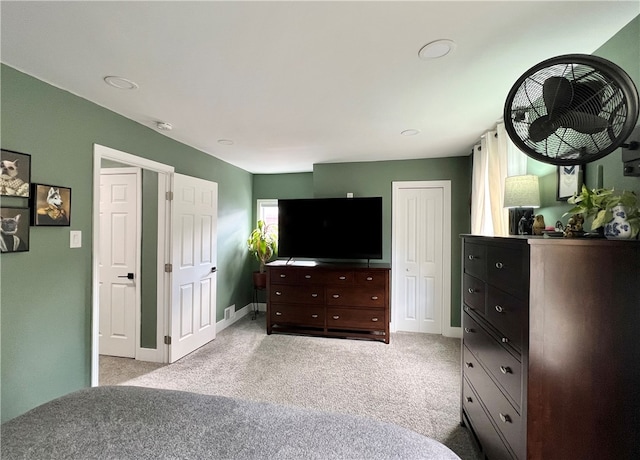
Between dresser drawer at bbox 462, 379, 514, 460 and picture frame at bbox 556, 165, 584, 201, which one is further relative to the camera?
picture frame at bbox 556, 165, 584, 201

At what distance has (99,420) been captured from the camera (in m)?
1.00

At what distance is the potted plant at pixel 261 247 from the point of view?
4414 mm

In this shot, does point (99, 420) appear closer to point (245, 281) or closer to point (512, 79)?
point (512, 79)

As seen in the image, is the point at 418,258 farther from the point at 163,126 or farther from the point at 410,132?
the point at 163,126

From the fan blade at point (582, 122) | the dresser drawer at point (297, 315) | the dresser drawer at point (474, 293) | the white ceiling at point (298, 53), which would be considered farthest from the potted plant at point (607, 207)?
the dresser drawer at point (297, 315)

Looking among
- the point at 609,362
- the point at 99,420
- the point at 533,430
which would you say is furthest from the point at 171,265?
the point at 609,362

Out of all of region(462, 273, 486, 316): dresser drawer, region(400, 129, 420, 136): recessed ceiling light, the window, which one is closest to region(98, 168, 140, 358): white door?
the window

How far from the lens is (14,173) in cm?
166

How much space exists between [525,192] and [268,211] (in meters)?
3.89

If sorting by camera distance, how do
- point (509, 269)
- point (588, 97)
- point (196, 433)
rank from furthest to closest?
1. point (509, 269)
2. point (588, 97)
3. point (196, 433)

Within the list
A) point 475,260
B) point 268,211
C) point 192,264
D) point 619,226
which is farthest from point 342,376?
point 268,211

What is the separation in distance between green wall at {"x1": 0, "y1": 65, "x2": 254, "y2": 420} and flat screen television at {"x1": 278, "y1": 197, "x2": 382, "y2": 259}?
6.72 feet

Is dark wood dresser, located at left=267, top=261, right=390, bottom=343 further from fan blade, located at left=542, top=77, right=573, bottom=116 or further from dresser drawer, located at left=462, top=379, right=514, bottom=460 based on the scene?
fan blade, located at left=542, top=77, right=573, bottom=116

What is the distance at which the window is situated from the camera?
4.93 m
